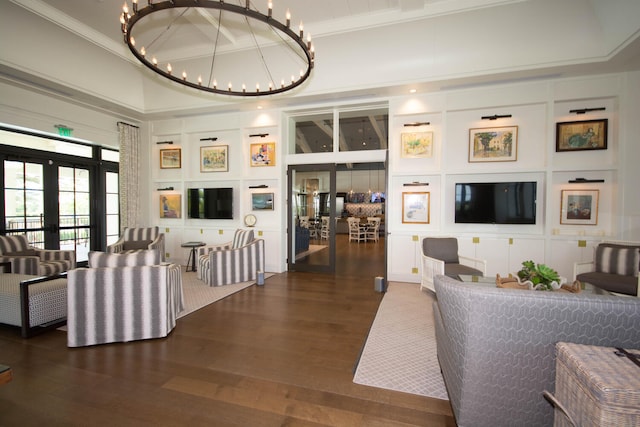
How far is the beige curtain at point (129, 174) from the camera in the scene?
6898 millimetres

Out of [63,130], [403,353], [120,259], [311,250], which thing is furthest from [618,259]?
[63,130]

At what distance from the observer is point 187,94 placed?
21.0 ft

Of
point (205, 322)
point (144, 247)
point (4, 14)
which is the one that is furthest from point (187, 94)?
point (205, 322)

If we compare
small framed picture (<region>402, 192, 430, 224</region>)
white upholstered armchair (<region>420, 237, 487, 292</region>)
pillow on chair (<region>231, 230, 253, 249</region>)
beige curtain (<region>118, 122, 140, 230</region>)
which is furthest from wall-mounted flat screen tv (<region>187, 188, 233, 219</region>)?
white upholstered armchair (<region>420, 237, 487, 292</region>)

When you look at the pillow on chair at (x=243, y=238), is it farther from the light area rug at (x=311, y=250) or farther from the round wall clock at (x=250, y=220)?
the light area rug at (x=311, y=250)

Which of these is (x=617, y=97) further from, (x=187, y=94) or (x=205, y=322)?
(x=187, y=94)

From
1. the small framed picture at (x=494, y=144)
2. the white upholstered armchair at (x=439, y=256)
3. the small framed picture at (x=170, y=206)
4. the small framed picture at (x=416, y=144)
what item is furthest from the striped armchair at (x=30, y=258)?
the small framed picture at (x=494, y=144)

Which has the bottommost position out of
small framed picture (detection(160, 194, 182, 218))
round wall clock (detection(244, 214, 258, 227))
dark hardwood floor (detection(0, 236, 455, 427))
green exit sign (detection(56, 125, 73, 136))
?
dark hardwood floor (detection(0, 236, 455, 427))

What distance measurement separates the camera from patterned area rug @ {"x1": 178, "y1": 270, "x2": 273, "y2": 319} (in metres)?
4.18

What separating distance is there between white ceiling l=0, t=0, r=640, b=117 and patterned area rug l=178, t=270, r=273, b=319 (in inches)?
160

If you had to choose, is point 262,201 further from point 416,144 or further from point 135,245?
point 416,144

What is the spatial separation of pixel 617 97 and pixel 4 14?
10265mm

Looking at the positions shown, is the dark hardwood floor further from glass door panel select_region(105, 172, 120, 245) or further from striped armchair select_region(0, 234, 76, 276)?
glass door panel select_region(105, 172, 120, 245)

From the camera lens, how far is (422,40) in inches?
190
